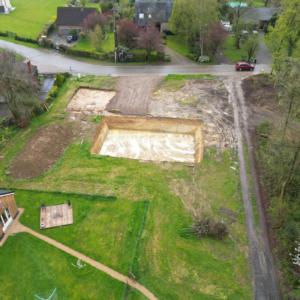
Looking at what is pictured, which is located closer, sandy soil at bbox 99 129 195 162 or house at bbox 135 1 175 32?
sandy soil at bbox 99 129 195 162

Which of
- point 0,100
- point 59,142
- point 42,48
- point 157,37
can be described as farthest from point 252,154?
point 42,48

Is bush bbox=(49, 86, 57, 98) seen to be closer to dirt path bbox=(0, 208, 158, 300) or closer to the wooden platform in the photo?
dirt path bbox=(0, 208, 158, 300)

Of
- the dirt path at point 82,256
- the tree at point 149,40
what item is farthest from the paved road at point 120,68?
the dirt path at point 82,256

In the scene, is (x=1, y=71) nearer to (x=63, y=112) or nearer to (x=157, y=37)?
(x=63, y=112)

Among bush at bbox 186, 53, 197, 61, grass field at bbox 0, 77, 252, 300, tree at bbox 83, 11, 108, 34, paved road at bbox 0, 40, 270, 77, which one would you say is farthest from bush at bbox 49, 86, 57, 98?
bush at bbox 186, 53, 197, 61

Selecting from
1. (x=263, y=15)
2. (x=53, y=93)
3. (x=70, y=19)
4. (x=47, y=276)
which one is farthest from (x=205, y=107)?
(x=263, y=15)

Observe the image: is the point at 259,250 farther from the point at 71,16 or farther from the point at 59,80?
the point at 71,16

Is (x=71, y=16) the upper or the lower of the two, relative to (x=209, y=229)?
upper
